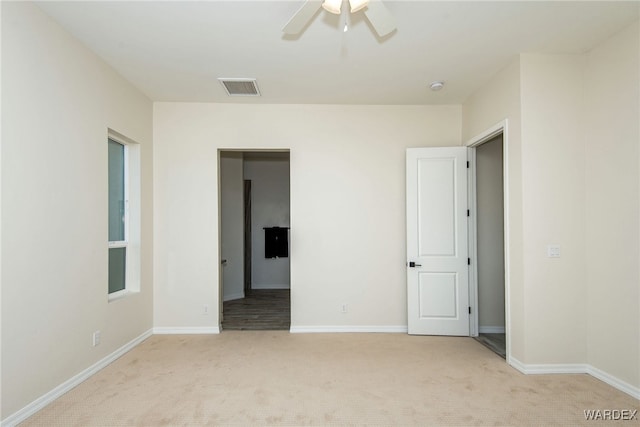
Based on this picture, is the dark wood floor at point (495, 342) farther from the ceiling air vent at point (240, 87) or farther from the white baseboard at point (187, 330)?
the ceiling air vent at point (240, 87)

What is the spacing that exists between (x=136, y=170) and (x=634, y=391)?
4.99 metres

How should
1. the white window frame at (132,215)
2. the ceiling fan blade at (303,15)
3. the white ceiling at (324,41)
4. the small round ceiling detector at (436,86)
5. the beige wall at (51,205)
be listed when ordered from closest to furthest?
the ceiling fan blade at (303,15)
the beige wall at (51,205)
the white ceiling at (324,41)
the small round ceiling detector at (436,86)
the white window frame at (132,215)

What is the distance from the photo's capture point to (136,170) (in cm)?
381

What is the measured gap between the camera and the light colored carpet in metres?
2.29

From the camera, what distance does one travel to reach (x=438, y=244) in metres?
4.00

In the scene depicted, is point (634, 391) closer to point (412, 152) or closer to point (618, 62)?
point (618, 62)

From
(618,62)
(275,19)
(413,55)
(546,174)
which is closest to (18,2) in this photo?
(275,19)

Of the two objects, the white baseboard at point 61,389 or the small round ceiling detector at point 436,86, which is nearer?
the white baseboard at point 61,389

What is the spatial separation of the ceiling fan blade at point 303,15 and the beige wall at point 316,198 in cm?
206

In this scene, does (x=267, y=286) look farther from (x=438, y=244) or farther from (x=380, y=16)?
(x=380, y=16)

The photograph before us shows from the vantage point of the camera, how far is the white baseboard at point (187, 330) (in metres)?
4.09

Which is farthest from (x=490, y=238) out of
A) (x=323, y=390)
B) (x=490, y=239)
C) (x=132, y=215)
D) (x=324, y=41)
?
(x=132, y=215)

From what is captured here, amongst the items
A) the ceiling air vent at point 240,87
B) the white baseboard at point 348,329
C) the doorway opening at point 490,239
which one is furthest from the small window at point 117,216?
the doorway opening at point 490,239

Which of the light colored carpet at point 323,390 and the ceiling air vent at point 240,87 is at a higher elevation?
the ceiling air vent at point 240,87
